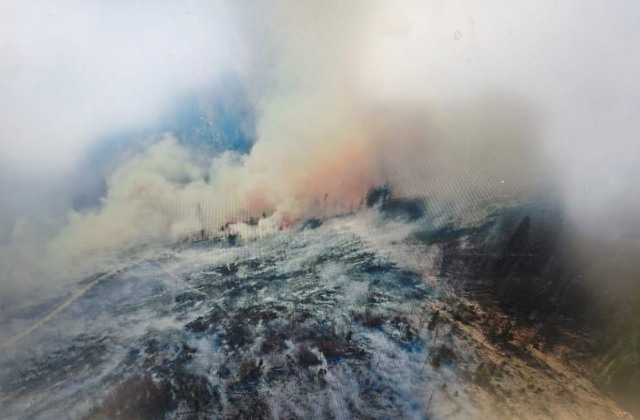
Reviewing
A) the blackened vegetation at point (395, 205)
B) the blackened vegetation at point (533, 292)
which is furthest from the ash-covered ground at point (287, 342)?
the blackened vegetation at point (395, 205)

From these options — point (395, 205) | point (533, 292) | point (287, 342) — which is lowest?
point (287, 342)

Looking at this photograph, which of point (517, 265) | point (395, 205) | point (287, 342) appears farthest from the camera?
point (395, 205)

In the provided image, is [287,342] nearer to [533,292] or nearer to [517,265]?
[517,265]

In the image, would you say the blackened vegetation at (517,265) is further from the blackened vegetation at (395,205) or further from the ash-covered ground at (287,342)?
the blackened vegetation at (395,205)

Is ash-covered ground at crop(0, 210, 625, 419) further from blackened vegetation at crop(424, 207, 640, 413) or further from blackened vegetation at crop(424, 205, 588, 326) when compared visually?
blackened vegetation at crop(424, 205, 588, 326)

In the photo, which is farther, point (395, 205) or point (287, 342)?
point (395, 205)

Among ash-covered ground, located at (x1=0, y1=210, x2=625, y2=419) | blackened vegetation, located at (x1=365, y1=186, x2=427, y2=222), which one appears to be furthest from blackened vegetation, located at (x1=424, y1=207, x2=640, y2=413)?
blackened vegetation, located at (x1=365, y1=186, x2=427, y2=222)

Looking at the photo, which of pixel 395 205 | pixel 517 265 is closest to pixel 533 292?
pixel 517 265

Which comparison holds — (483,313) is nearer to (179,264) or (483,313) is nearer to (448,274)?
(448,274)

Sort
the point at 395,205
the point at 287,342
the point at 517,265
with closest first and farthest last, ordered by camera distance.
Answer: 1. the point at 287,342
2. the point at 517,265
3. the point at 395,205
